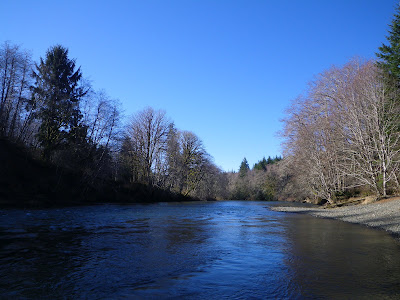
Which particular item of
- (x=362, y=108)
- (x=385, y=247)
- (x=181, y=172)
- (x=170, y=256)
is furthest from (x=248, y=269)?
(x=181, y=172)

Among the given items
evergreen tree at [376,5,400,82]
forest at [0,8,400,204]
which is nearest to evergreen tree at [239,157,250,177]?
forest at [0,8,400,204]

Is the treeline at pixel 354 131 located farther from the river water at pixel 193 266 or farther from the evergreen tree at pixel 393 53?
the river water at pixel 193 266

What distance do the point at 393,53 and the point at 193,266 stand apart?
3002 cm

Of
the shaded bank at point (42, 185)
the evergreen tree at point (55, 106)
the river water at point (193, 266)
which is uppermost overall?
the evergreen tree at point (55, 106)

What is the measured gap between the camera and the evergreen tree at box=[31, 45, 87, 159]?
33.0 metres

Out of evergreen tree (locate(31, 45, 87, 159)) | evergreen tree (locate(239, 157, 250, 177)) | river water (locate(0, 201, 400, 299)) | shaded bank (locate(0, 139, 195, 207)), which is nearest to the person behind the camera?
river water (locate(0, 201, 400, 299))

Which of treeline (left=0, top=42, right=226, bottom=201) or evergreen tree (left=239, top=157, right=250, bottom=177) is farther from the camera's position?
evergreen tree (left=239, top=157, right=250, bottom=177)

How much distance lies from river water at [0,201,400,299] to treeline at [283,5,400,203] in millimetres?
16283

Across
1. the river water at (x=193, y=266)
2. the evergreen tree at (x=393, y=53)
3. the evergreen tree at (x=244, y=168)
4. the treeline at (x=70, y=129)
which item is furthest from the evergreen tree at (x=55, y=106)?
the evergreen tree at (x=244, y=168)

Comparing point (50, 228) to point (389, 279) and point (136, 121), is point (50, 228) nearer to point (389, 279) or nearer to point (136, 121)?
point (389, 279)

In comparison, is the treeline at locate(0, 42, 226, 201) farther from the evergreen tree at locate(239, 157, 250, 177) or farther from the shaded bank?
the evergreen tree at locate(239, 157, 250, 177)

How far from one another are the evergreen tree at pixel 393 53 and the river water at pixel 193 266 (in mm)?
20598

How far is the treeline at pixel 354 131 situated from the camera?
24.5 meters

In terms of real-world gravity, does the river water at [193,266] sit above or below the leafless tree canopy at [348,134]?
below
